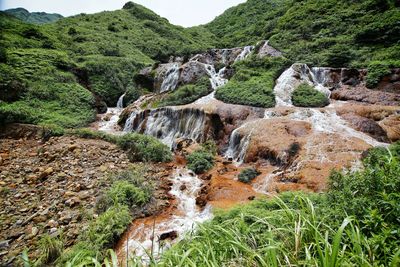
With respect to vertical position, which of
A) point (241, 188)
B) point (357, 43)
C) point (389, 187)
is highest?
point (357, 43)

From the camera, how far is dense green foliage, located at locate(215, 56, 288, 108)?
50.5ft

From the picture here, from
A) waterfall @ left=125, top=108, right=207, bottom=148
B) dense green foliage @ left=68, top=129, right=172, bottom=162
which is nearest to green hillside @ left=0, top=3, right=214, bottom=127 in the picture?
waterfall @ left=125, top=108, right=207, bottom=148

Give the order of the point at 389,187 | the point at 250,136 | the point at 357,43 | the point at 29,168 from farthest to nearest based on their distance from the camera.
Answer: the point at 357,43 → the point at 250,136 → the point at 29,168 → the point at 389,187

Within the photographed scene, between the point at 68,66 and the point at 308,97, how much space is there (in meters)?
19.9

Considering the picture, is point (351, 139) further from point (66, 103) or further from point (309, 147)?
point (66, 103)

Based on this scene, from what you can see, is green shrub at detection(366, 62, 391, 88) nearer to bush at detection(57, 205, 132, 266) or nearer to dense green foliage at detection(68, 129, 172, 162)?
dense green foliage at detection(68, 129, 172, 162)

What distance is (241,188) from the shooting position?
8.54m

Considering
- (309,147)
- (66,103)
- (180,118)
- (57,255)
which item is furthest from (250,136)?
(66,103)

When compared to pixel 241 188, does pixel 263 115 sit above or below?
above

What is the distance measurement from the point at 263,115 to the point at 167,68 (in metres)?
13.3

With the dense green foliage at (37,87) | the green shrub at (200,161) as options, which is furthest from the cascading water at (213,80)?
the dense green foliage at (37,87)

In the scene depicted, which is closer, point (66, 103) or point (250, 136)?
point (250, 136)

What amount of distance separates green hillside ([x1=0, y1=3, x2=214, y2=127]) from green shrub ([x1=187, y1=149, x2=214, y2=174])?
383 inches

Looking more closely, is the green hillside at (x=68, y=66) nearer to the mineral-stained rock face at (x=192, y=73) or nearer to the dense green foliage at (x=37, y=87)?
the dense green foliage at (x=37, y=87)
